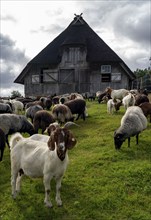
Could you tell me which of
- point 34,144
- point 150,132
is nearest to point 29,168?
point 34,144

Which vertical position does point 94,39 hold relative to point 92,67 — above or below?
above

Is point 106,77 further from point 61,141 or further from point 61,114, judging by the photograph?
point 61,141

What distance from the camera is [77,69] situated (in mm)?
38875

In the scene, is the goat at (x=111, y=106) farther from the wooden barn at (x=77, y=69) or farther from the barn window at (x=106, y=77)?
the barn window at (x=106, y=77)

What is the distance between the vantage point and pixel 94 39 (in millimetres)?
40906

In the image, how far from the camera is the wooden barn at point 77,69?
Result: 1507 inches

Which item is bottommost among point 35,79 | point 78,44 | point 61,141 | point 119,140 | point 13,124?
point 119,140

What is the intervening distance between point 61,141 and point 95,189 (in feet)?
7.71

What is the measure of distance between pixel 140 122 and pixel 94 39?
29.1m

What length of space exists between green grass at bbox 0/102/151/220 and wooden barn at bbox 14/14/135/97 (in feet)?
84.4

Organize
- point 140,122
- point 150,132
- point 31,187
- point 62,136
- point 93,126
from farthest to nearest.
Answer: point 93,126 < point 150,132 < point 140,122 < point 31,187 < point 62,136

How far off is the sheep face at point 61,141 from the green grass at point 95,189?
155 cm

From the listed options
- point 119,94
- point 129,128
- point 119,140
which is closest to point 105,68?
point 119,94

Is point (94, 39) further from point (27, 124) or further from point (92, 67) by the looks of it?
point (27, 124)
